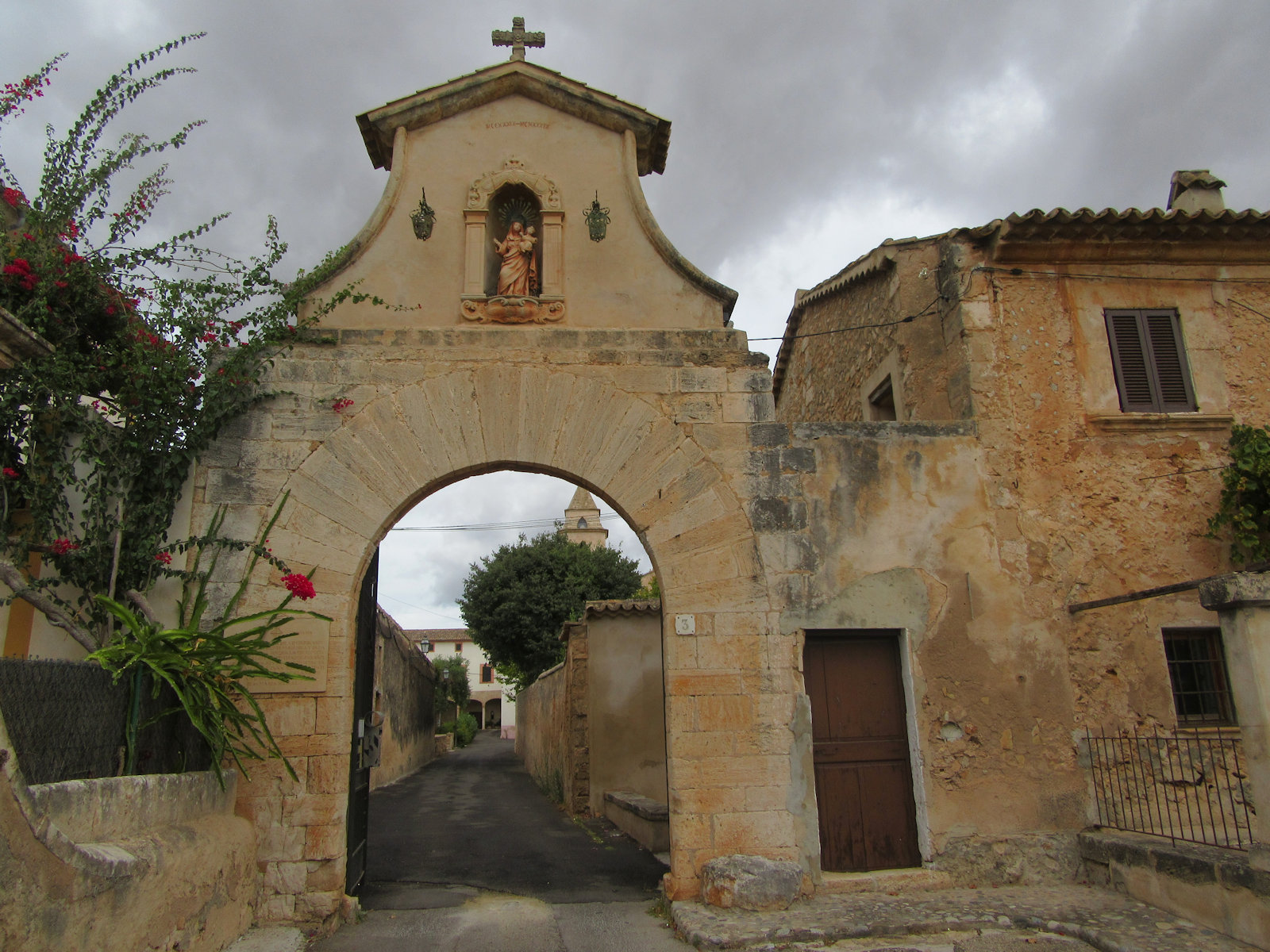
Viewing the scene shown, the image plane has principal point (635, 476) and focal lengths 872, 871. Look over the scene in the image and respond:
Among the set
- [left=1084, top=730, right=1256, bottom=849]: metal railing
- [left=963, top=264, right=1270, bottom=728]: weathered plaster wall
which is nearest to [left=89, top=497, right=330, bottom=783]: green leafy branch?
[left=963, top=264, right=1270, bottom=728]: weathered plaster wall

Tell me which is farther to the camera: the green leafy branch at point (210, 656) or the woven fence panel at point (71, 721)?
the green leafy branch at point (210, 656)

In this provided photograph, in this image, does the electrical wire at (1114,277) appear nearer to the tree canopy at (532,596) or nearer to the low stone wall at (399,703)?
the low stone wall at (399,703)

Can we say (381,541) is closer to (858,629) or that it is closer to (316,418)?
(316,418)

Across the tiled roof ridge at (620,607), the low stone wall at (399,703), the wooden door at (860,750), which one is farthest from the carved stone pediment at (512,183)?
the low stone wall at (399,703)

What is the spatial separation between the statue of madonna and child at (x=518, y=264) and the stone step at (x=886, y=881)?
459cm

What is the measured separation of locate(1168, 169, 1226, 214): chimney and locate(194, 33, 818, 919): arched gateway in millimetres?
→ 5287

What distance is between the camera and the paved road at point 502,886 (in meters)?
5.14

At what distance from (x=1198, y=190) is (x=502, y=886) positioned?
9.04 m

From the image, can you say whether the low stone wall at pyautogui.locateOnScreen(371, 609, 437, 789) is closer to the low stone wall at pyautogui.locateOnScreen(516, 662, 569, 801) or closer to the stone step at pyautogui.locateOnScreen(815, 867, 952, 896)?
the low stone wall at pyautogui.locateOnScreen(516, 662, 569, 801)

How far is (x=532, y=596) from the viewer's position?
23641mm

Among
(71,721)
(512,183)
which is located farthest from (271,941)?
(512,183)

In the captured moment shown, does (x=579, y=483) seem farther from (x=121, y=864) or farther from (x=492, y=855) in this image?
(x=492, y=855)

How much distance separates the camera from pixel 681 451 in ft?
20.2

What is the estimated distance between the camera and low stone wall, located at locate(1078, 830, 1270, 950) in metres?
4.62
